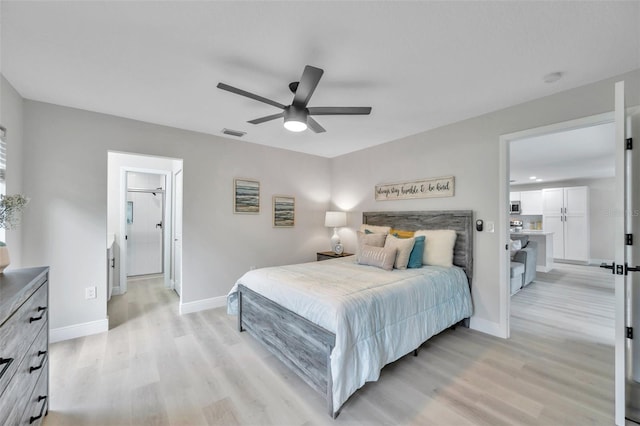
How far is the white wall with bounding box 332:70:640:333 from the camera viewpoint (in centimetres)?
240

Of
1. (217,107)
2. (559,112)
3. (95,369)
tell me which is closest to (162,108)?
(217,107)

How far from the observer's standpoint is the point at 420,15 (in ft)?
5.08

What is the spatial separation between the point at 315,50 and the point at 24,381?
249 centimetres

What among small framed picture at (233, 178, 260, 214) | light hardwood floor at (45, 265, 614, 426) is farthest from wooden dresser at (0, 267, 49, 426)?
small framed picture at (233, 178, 260, 214)

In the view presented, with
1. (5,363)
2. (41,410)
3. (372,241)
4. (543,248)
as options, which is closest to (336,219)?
(372,241)

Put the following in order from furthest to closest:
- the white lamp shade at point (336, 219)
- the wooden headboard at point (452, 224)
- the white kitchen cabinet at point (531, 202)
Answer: the white kitchen cabinet at point (531, 202) → the white lamp shade at point (336, 219) → the wooden headboard at point (452, 224)

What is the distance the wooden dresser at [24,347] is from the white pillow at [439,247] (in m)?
3.27

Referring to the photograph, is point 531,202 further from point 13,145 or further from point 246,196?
point 13,145

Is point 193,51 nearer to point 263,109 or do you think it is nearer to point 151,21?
point 151,21

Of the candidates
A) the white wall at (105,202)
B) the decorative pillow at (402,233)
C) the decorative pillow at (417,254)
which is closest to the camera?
the white wall at (105,202)

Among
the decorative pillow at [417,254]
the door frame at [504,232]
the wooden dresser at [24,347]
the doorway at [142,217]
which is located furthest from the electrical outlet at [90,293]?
the door frame at [504,232]

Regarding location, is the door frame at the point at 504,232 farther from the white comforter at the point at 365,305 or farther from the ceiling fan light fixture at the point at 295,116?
the ceiling fan light fixture at the point at 295,116

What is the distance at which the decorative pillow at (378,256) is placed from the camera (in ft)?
9.52

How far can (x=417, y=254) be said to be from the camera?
3039 mm
